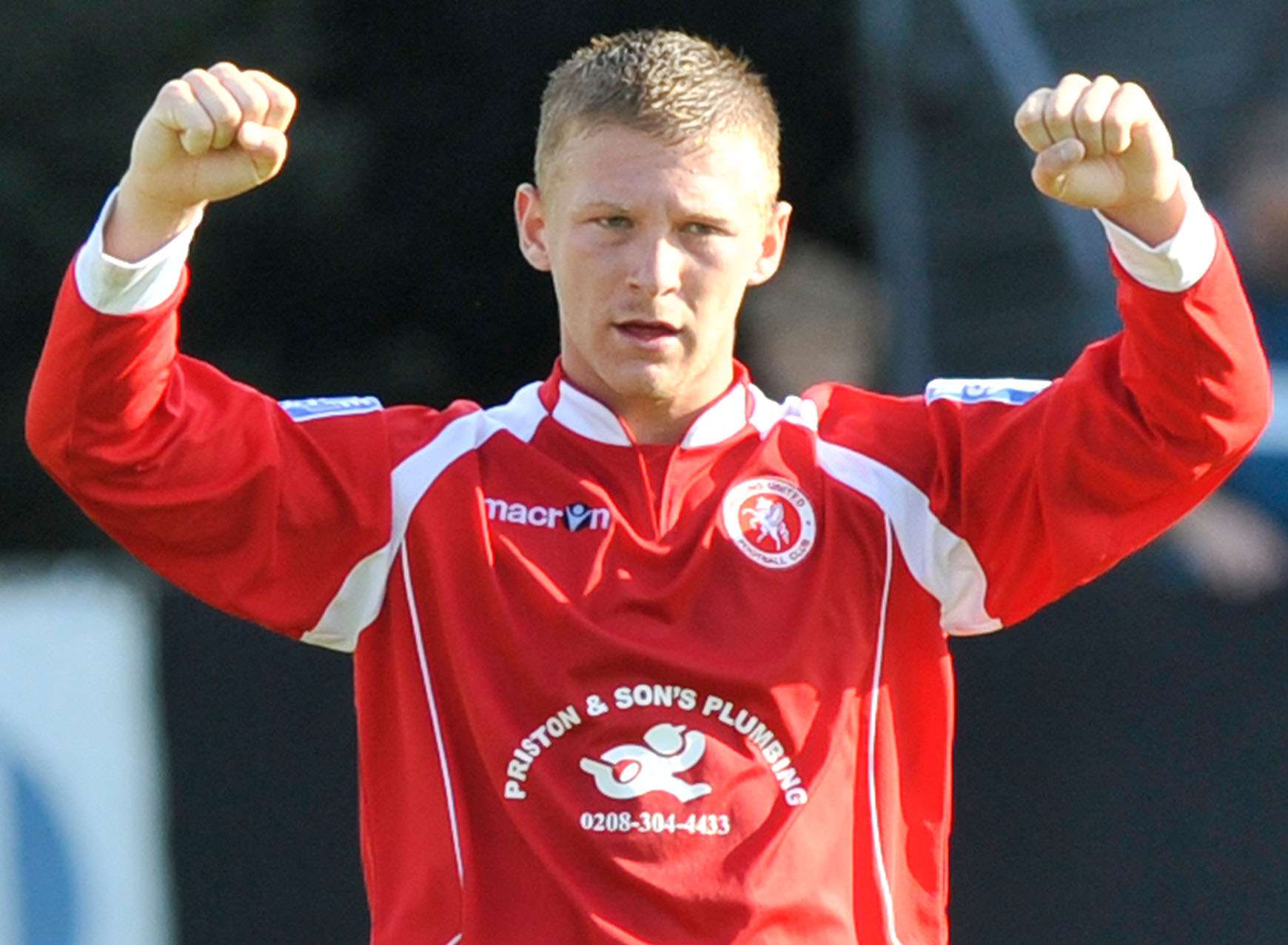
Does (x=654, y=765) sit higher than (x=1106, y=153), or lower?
lower

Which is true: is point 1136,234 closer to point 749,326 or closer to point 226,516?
point 226,516

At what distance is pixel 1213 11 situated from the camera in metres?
6.29

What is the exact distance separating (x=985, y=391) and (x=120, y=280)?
3.38 feet

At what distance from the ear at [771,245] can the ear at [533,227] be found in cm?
26

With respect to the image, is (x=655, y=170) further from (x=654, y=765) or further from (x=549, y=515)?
(x=654, y=765)

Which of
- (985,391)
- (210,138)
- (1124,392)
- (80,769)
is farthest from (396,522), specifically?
(80,769)

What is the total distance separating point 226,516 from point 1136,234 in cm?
107

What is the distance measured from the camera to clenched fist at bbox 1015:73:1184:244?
8.48 feet

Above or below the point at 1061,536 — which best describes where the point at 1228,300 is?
above

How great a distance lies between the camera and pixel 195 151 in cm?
261

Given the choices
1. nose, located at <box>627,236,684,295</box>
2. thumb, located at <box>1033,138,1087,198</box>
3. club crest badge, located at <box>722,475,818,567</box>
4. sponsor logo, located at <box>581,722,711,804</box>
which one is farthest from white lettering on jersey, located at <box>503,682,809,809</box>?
thumb, located at <box>1033,138,1087,198</box>

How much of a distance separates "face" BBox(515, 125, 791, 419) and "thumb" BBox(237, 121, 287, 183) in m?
0.38

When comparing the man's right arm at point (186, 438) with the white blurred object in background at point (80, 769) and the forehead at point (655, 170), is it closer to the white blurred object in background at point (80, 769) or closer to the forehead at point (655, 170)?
the forehead at point (655, 170)

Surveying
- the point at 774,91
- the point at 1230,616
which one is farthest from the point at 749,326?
the point at 1230,616
